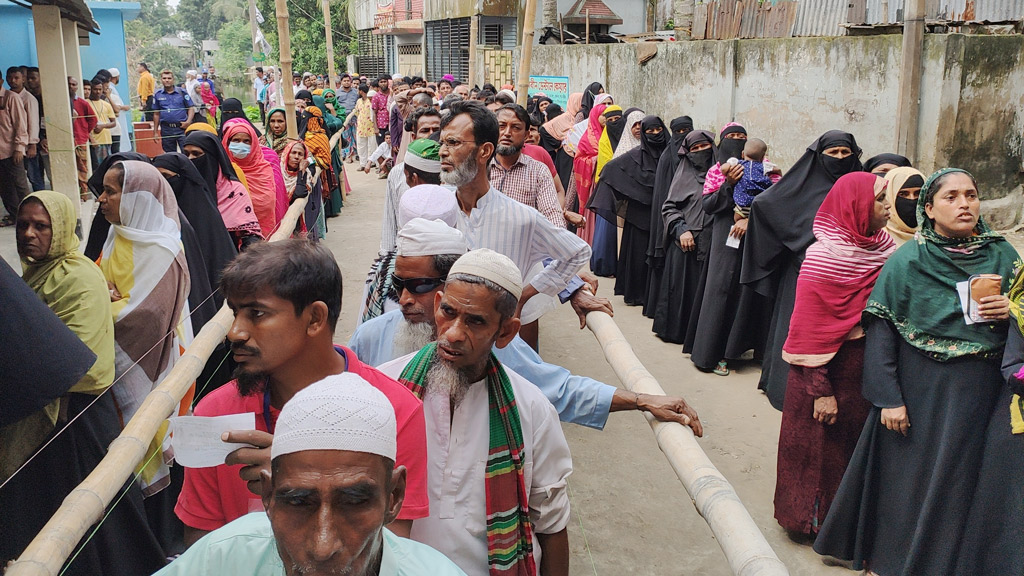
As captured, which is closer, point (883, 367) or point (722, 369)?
point (883, 367)

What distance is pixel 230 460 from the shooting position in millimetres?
1858

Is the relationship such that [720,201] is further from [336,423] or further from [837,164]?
[336,423]

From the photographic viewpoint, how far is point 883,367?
3.67 metres

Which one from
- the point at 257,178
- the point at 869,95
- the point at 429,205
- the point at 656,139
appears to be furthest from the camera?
the point at 869,95

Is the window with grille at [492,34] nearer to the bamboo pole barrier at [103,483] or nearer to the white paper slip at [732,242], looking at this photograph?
the white paper slip at [732,242]

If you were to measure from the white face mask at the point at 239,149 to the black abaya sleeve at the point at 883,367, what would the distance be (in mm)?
4689

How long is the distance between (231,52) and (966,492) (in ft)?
200

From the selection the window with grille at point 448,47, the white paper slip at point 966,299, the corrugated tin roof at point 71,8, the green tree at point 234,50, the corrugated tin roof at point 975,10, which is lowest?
the white paper slip at point 966,299

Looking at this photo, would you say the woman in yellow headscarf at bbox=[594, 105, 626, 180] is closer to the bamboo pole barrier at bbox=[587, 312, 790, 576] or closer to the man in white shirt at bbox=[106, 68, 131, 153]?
the bamboo pole barrier at bbox=[587, 312, 790, 576]

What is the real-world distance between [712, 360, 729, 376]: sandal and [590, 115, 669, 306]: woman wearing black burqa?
169 cm

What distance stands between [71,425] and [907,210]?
3.82m

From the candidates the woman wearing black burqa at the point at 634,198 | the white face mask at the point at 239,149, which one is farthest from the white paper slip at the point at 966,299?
the white face mask at the point at 239,149

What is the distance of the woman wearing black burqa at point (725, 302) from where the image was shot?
6477 mm

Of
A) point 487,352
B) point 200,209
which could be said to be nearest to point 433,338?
point 487,352
